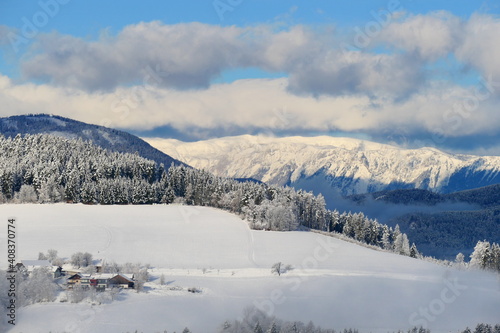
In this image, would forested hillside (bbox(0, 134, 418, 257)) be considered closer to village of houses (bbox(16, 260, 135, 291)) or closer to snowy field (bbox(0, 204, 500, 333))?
snowy field (bbox(0, 204, 500, 333))

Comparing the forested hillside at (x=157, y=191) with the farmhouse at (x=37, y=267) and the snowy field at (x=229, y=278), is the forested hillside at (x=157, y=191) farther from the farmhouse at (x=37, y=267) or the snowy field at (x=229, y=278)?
the farmhouse at (x=37, y=267)

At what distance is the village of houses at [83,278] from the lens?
325ft

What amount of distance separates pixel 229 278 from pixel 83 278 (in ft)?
88.4

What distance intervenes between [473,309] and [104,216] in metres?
93.2

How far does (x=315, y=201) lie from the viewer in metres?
178

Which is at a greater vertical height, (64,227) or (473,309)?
(64,227)

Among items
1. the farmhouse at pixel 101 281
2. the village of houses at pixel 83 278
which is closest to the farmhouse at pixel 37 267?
the village of houses at pixel 83 278

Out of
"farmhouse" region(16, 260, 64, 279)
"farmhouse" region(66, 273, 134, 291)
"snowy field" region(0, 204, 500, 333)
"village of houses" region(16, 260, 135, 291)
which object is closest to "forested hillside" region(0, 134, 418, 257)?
"snowy field" region(0, 204, 500, 333)

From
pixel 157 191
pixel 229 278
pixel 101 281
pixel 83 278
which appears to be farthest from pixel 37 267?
pixel 157 191

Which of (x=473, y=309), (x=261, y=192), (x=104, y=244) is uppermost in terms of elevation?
→ (x=261, y=192)

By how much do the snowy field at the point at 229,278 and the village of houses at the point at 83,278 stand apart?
11.8 feet

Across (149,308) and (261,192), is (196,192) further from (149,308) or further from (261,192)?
(149,308)

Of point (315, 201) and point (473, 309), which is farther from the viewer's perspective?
point (315, 201)

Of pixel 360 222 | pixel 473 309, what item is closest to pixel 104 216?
pixel 360 222
